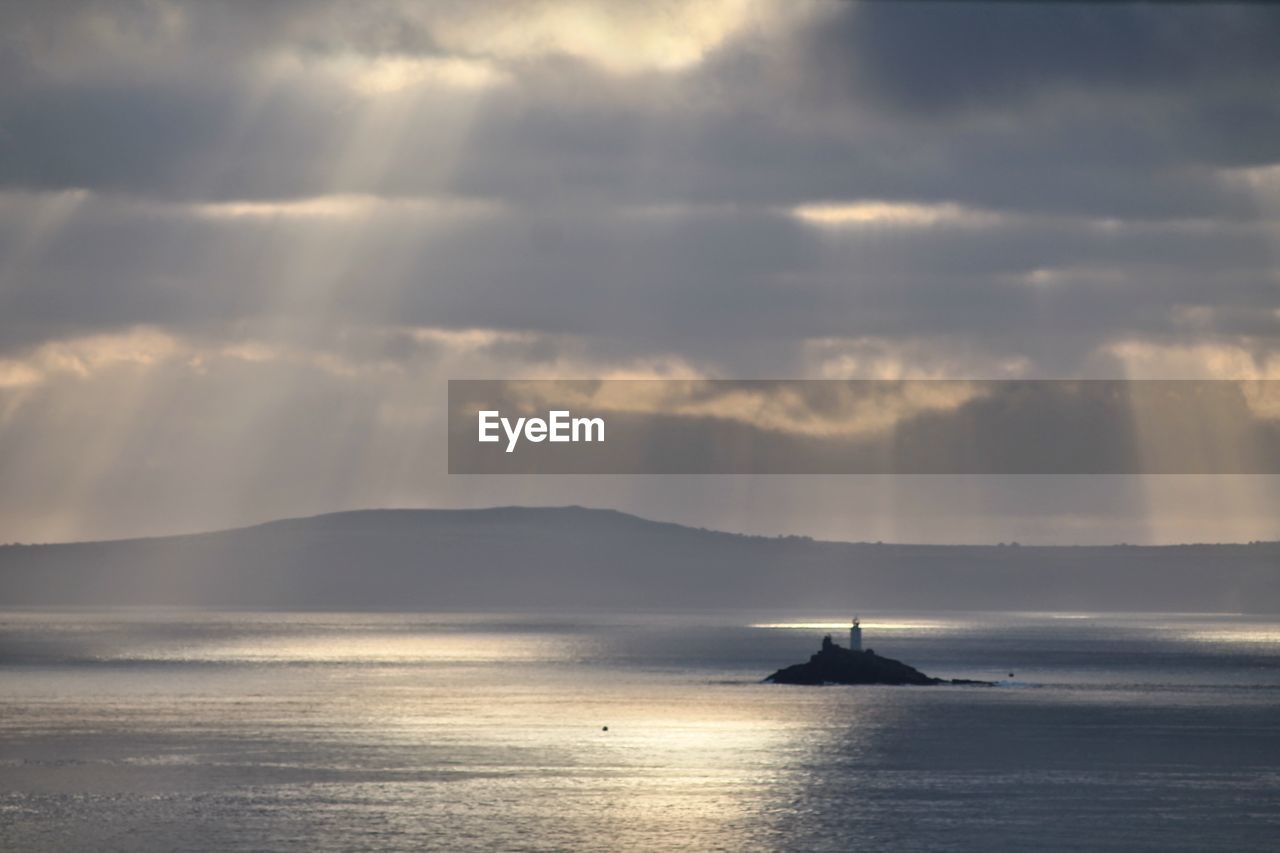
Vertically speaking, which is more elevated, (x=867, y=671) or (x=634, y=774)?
(x=867, y=671)

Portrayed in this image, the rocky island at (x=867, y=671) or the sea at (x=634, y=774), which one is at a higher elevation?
the rocky island at (x=867, y=671)

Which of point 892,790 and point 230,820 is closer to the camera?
point 230,820

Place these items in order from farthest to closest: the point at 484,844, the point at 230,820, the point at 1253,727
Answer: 1. the point at 1253,727
2. the point at 230,820
3. the point at 484,844

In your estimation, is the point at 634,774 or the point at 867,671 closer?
the point at 634,774

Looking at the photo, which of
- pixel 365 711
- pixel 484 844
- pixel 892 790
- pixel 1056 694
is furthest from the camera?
pixel 1056 694

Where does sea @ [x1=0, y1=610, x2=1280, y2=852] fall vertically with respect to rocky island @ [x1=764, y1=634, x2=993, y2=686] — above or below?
below

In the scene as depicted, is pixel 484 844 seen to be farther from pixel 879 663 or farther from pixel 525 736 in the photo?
pixel 879 663

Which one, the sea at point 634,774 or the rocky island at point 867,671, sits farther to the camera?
the rocky island at point 867,671

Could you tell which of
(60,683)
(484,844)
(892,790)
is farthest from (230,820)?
(60,683)

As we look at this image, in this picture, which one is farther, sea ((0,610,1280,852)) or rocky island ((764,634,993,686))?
Answer: rocky island ((764,634,993,686))

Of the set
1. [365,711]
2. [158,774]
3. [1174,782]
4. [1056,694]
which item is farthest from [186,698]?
[1174,782]
